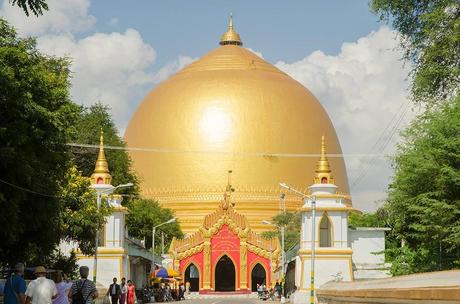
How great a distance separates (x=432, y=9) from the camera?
77.7 ft

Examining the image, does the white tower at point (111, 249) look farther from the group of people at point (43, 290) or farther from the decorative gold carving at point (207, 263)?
the group of people at point (43, 290)

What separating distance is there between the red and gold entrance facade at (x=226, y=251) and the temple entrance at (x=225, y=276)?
241cm

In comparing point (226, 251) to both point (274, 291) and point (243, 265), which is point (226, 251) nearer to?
point (243, 265)

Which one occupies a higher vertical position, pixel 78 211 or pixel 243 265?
pixel 78 211

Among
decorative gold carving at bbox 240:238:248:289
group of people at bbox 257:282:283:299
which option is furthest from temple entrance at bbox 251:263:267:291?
group of people at bbox 257:282:283:299

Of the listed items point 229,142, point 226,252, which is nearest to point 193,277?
point 226,252

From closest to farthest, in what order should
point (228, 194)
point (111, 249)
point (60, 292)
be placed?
point (60, 292), point (111, 249), point (228, 194)

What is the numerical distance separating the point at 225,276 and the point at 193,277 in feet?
10.7

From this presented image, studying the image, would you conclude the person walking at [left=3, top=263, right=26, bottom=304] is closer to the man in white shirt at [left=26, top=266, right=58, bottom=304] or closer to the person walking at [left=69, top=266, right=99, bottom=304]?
the man in white shirt at [left=26, top=266, right=58, bottom=304]

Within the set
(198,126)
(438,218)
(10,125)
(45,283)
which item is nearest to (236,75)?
(198,126)

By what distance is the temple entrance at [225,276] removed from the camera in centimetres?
8488

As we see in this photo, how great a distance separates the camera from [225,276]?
85.6 m

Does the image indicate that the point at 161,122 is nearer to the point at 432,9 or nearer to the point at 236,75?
the point at 236,75

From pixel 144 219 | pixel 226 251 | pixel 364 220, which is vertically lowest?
pixel 226 251
